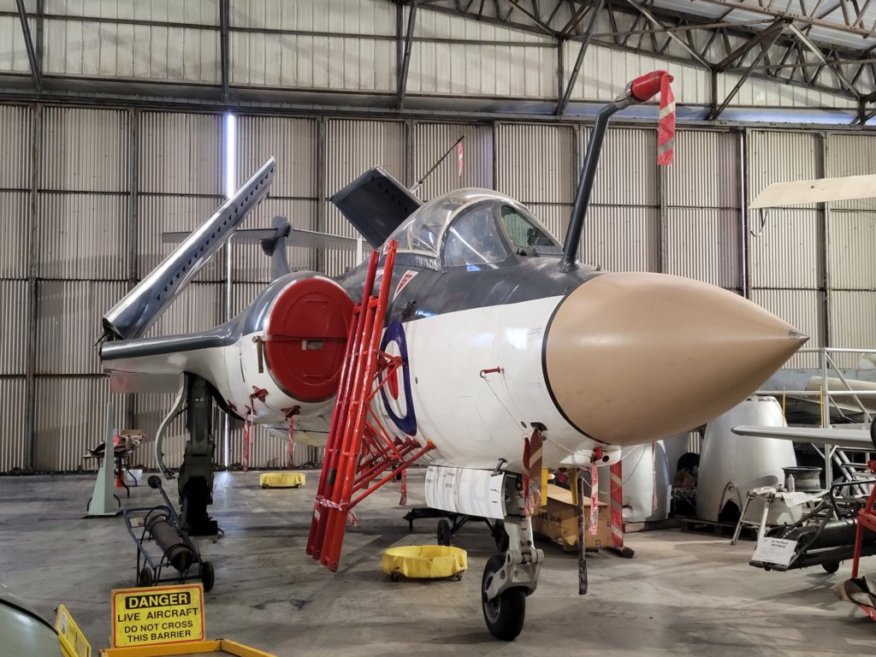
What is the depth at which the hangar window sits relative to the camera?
16.7 ft

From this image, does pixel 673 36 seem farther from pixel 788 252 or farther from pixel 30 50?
pixel 30 50

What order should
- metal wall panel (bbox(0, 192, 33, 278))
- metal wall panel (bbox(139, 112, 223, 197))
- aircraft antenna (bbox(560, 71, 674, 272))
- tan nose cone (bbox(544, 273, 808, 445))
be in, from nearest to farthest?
tan nose cone (bbox(544, 273, 808, 445)) < aircraft antenna (bbox(560, 71, 674, 272)) < metal wall panel (bbox(0, 192, 33, 278)) < metal wall panel (bbox(139, 112, 223, 197))

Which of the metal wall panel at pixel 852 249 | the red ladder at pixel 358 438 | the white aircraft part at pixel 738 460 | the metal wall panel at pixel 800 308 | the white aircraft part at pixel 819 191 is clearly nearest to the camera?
the red ladder at pixel 358 438

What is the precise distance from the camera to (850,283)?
19953mm

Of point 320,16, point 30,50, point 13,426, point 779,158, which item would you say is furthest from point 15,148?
point 779,158

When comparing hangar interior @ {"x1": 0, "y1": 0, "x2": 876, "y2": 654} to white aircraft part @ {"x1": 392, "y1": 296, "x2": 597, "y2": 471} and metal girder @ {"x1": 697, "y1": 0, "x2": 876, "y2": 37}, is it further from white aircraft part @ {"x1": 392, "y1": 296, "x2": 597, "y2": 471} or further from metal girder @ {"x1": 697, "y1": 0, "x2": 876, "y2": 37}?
white aircraft part @ {"x1": 392, "y1": 296, "x2": 597, "y2": 471}

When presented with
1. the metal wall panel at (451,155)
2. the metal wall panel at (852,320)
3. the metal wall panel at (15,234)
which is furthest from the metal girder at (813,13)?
the metal wall panel at (15,234)

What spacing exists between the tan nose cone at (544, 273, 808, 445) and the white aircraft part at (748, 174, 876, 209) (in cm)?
985

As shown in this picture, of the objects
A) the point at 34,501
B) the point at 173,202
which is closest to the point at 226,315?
the point at 173,202

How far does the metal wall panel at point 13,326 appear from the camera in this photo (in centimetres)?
1728

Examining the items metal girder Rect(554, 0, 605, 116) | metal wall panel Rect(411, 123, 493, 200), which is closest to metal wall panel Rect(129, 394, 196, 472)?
metal wall panel Rect(411, 123, 493, 200)

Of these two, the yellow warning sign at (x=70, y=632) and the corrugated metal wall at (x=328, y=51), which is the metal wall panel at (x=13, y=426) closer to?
the corrugated metal wall at (x=328, y=51)

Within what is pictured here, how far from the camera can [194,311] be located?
18.0 meters

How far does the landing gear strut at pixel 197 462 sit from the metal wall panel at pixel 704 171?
14.2 m
